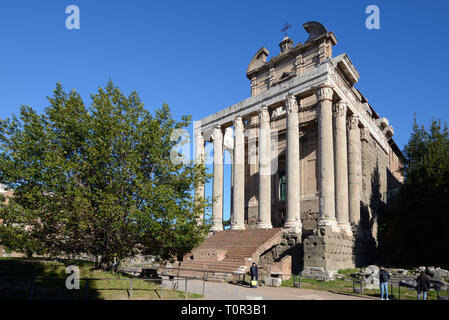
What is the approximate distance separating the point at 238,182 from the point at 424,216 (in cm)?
1501

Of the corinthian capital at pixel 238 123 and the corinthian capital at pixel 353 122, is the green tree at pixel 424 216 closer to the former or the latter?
the corinthian capital at pixel 353 122

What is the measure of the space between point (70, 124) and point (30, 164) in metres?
2.37

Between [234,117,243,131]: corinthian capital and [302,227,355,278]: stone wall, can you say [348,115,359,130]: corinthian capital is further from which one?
[302,227,355,278]: stone wall

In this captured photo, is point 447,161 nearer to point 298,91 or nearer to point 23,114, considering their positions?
point 298,91

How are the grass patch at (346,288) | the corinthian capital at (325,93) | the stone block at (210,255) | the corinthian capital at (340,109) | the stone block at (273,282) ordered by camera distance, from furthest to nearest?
the corinthian capital at (340,109) → the corinthian capital at (325,93) → the stone block at (210,255) → the stone block at (273,282) → the grass patch at (346,288)

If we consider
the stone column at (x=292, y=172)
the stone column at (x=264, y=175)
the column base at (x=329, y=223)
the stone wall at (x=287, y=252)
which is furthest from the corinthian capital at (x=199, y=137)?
the column base at (x=329, y=223)

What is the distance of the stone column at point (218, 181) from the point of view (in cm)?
3284

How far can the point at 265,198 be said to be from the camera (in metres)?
29.2

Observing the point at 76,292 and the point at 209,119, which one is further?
the point at 209,119

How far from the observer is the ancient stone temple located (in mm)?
24844

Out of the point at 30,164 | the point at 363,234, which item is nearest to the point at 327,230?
the point at 363,234

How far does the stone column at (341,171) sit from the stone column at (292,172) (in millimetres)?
2951

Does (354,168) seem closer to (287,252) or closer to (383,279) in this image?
(287,252)
